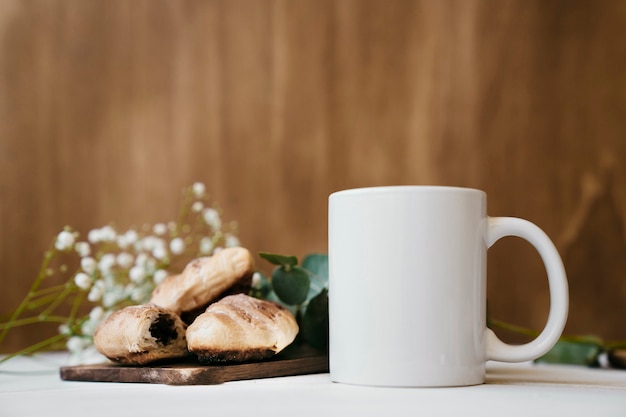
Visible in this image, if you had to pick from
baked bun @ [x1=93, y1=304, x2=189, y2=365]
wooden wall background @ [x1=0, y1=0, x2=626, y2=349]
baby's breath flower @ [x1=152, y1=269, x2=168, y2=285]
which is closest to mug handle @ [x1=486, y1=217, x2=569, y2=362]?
baked bun @ [x1=93, y1=304, x2=189, y2=365]

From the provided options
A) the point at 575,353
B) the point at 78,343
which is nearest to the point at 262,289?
the point at 78,343

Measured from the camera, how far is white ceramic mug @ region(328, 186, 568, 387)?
0.54m

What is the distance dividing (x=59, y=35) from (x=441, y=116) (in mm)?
644

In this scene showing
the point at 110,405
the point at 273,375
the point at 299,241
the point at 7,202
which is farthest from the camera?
the point at 299,241

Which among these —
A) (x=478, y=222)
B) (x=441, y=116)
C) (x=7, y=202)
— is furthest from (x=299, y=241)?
(x=478, y=222)

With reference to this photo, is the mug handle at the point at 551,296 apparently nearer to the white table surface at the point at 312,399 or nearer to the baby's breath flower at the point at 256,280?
the white table surface at the point at 312,399

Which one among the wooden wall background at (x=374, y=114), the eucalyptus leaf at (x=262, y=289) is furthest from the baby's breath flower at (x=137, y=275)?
the wooden wall background at (x=374, y=114)

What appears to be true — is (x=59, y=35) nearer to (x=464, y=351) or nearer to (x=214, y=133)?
(x=214, y=133)

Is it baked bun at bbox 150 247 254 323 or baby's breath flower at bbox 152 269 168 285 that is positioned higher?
baked bun at bbox 150 247 254 323

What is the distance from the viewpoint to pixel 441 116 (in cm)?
119

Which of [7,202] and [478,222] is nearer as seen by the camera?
[478,222]

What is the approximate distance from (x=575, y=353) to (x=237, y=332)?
0.50m

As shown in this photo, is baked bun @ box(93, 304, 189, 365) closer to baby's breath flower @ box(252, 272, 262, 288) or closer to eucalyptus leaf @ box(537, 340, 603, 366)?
baby's breath flower @ box(252, 272, 262, 288)

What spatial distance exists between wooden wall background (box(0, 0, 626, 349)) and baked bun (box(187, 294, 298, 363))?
54 centimetres
